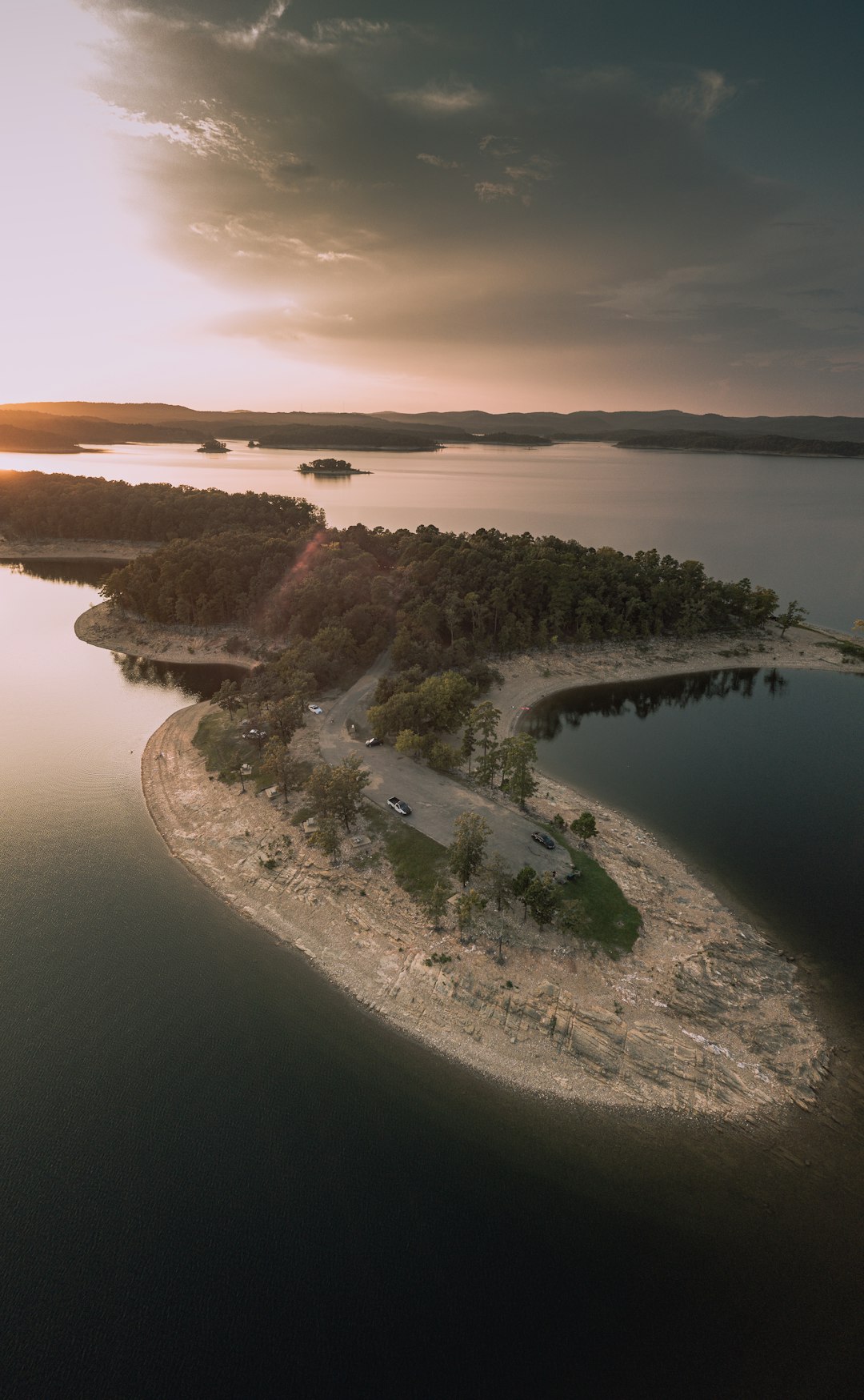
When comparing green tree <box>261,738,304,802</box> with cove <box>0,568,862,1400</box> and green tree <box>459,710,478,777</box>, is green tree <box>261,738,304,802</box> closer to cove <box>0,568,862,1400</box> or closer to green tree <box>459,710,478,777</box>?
green tree <box>459,710,478,777</box>

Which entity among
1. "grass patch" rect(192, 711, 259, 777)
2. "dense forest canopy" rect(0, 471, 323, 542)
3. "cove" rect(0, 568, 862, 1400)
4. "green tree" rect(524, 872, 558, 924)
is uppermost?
"dense forest canopy" rect(0, 471, 323, 542)

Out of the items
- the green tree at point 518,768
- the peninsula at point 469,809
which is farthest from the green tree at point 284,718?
the green tree at point 518,768

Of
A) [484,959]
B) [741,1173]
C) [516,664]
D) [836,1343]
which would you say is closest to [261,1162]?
[484,959]

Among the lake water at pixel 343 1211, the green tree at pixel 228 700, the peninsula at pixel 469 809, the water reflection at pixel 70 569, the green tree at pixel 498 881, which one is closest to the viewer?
the lake water at pixel 343 1211

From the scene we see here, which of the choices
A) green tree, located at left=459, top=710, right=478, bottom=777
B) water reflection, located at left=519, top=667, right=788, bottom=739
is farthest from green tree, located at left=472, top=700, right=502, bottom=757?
water reflection, located at left=519, top=667, right=788, bottom=739

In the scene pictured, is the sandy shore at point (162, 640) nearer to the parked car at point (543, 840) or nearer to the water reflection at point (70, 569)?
the water reflection at point (70, 569)

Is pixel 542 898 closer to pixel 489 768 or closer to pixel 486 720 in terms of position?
pixel 489 768

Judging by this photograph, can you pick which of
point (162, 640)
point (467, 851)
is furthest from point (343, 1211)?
point (162, 640)
